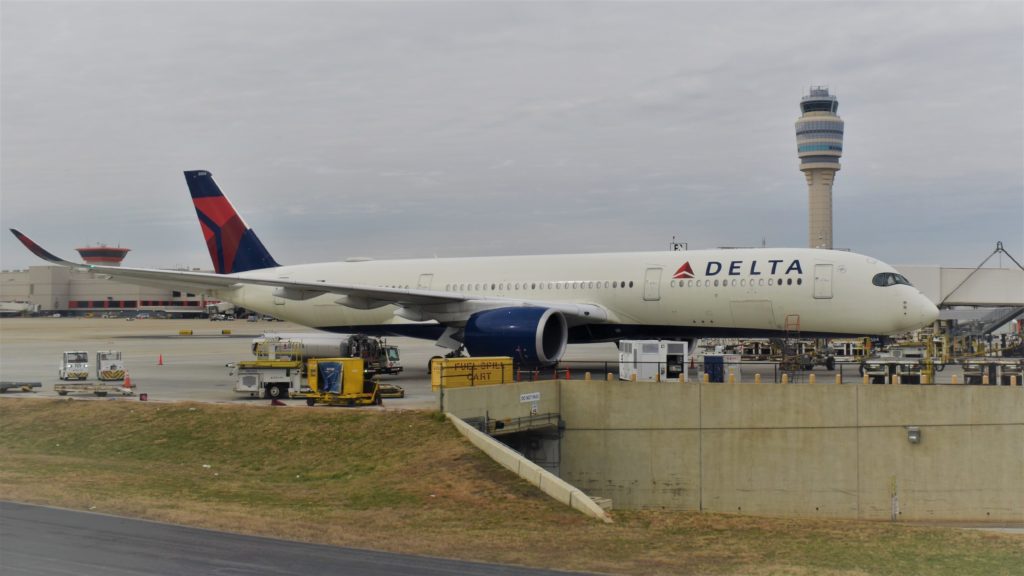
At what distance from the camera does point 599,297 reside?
35.8m

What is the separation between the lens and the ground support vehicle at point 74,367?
36188mm

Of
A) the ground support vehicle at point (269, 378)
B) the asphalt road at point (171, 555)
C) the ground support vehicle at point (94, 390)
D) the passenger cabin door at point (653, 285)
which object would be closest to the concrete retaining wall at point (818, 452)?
the passenger cabin door at point (653, 285)

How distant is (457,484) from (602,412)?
1017 cm

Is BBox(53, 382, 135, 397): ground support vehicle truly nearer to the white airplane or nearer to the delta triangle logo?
the white airplane

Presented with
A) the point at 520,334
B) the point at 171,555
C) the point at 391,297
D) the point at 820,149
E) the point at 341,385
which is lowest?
the point at 171,555

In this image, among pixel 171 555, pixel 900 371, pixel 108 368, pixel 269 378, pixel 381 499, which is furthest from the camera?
pixel 108 368

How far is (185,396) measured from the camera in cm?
3039

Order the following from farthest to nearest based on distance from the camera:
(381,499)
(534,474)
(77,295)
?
(77,295), (534,474), (381,499)

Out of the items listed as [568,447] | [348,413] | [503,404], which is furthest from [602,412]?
[348,413]

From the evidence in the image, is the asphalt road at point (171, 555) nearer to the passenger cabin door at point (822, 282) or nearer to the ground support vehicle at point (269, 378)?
the ground support vehicle at point (269, 378)

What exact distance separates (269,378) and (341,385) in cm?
361

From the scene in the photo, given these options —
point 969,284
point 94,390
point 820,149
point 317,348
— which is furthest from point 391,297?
point 820,149

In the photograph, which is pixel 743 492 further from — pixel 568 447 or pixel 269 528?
pixel 269 528

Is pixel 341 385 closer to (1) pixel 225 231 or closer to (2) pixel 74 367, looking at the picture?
(2) pixel 74 367
